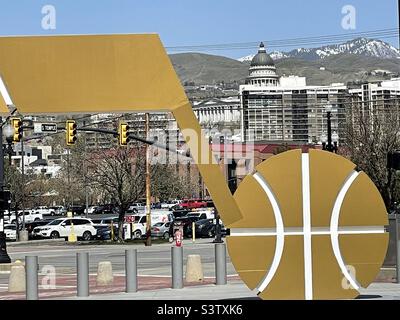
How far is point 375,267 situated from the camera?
1220 cm

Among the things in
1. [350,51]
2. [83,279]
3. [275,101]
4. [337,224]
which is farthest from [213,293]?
[350,51]

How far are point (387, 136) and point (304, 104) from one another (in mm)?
13670

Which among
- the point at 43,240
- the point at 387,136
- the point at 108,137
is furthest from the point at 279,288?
the point at 43,240

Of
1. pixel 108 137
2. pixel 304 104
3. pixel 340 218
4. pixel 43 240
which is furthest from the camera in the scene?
pixel 43 240

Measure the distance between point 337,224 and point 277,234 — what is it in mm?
775

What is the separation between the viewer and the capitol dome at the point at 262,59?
435 inches

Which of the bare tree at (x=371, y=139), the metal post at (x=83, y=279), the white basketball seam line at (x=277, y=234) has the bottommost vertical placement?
the metal post at (x=83, y=279)

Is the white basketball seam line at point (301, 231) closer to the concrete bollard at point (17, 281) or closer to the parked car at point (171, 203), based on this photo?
the concrete bollard at point (17, 281)


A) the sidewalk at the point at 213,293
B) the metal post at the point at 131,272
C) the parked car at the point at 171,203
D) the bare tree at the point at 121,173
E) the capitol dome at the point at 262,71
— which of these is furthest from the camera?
the parked car at the point at 171,203

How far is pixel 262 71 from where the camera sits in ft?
38.2

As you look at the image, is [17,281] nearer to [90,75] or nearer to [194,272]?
[194,272]

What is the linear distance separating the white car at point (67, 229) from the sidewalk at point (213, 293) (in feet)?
111

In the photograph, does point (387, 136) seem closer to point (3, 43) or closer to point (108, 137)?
point (3, 43)

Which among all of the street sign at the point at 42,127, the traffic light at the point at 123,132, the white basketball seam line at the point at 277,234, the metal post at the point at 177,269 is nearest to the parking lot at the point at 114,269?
the metal post at the point at 177,269
